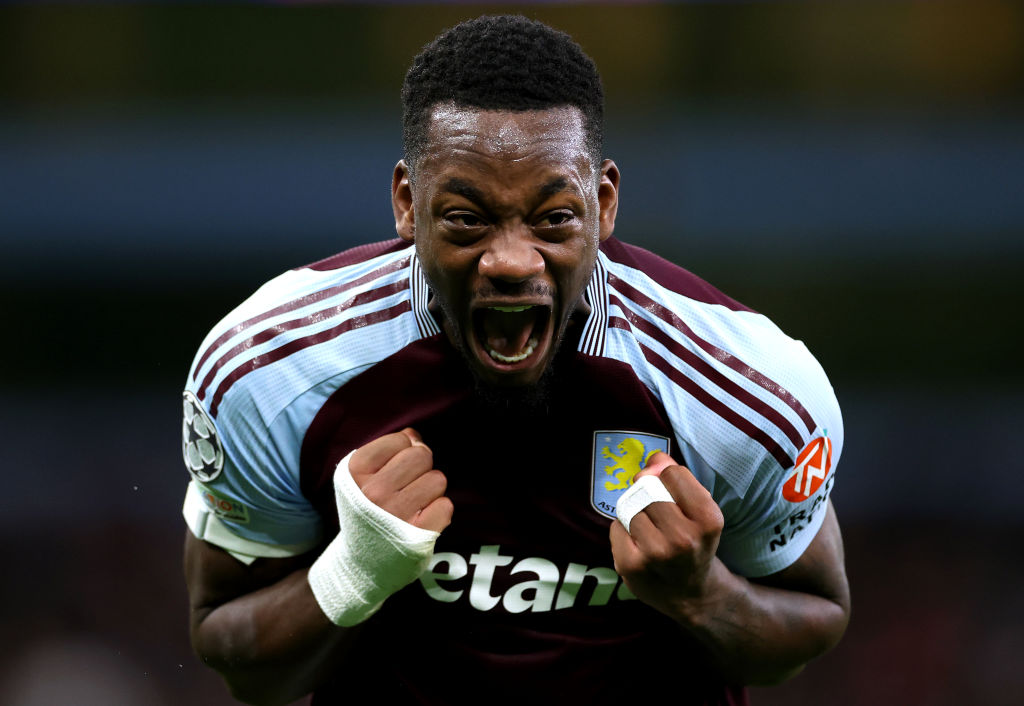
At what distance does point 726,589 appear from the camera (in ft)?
7.07

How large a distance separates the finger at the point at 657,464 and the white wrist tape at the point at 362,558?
1.10ft

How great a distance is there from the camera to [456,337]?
6.68 feet

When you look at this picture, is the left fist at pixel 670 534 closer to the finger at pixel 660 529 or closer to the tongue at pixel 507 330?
the finger at pixel 660 529

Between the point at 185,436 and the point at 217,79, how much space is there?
3588 mm

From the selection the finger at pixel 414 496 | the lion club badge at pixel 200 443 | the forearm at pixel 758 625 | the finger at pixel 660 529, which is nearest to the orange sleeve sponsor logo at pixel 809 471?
the forearm at pixel 758 625

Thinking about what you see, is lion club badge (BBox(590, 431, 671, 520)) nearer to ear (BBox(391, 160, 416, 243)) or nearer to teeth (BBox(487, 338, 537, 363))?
teeth (BBox(487, 338, 537, 363))

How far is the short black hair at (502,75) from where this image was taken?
1.88 metres

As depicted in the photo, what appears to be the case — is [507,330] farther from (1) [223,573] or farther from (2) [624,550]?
(1) [223,573]

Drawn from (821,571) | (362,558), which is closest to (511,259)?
(362,558)

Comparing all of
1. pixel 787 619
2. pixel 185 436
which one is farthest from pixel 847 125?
pixel 185 436

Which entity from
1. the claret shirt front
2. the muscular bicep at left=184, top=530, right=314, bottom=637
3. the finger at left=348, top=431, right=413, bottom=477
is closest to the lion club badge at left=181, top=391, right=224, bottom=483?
the claret shirt front

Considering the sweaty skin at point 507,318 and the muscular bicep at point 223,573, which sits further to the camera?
the muscular bicep at point 223,573

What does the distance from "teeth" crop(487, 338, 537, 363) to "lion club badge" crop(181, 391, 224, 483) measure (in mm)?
495

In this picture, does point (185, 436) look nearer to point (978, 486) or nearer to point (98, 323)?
point (98, 323)
